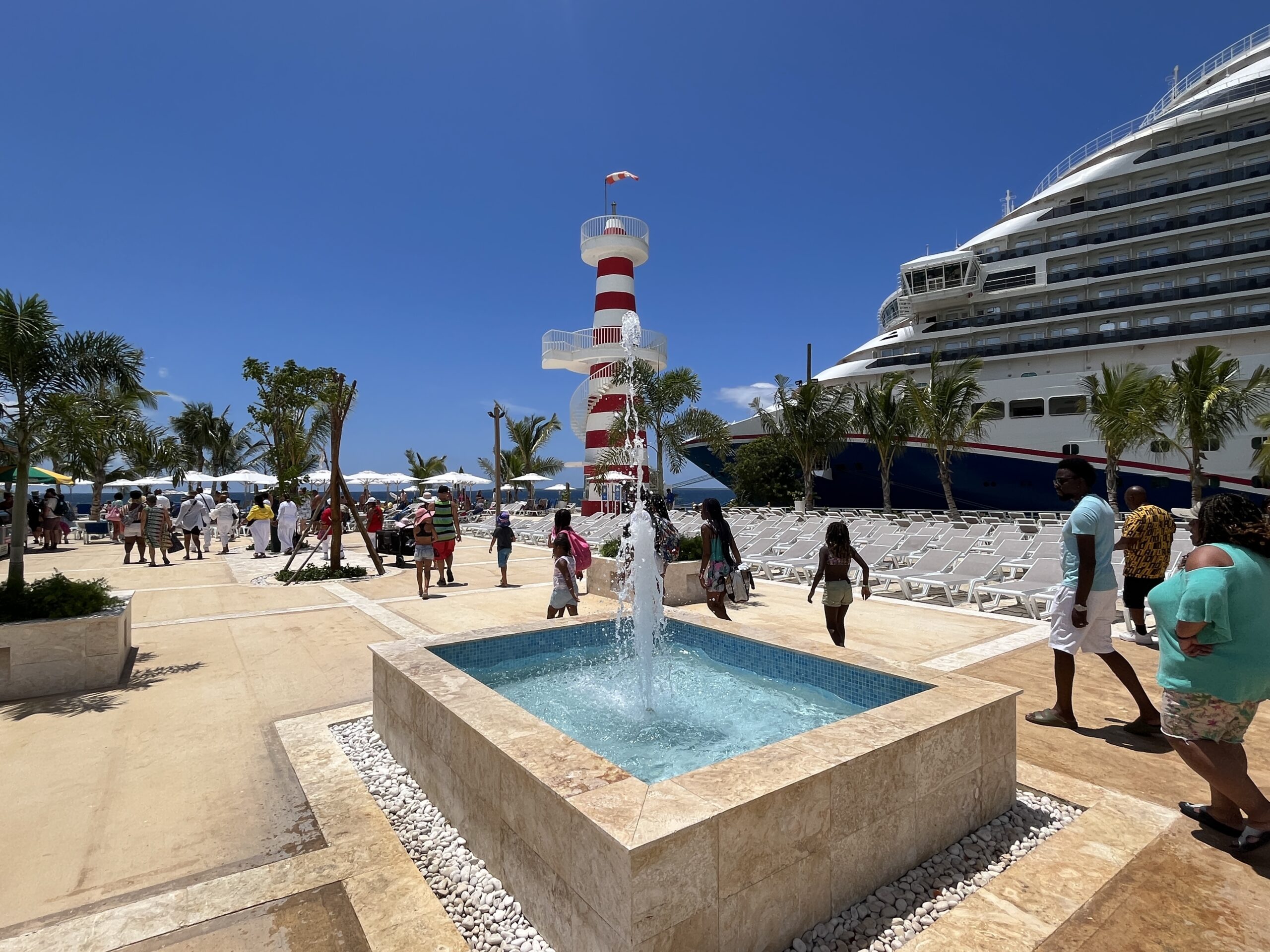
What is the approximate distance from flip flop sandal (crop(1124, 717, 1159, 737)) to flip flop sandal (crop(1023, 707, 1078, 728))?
0.97 feet

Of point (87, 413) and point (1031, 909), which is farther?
point (87, 413)

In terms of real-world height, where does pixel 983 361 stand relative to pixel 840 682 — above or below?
above

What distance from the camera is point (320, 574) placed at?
11672 millimetres

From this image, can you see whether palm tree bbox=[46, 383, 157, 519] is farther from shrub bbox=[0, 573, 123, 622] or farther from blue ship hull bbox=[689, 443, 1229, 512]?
blue ship hull bbox=[689, 443, 1229, 512]

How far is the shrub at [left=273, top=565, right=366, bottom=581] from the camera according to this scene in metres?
11.5

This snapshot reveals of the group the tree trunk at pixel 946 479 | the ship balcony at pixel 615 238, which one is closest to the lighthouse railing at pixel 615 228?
the ship balcony at pixel 615 238

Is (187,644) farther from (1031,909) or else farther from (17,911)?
(1031,909)

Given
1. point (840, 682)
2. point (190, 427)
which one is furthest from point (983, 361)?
point (190, 427)

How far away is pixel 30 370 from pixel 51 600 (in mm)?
2024

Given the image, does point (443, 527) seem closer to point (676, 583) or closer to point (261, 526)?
point (676, 583)

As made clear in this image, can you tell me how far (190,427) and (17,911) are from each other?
41.8 meters

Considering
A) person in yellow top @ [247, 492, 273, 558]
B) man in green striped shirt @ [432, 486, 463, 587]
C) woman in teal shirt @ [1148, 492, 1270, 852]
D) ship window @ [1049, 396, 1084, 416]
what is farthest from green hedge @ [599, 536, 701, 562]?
ship window @ [1049, 396, 1084, 416]

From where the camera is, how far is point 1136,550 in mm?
5633

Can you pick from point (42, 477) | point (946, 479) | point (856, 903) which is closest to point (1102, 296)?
point (946, 479)
